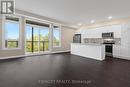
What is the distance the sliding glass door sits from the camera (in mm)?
6658

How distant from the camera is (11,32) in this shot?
17.8ft

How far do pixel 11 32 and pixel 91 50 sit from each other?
5.09 metres

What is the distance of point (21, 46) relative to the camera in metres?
5.74

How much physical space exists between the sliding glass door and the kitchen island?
8.45 ft

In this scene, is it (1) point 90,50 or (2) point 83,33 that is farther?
(2) point 83,33

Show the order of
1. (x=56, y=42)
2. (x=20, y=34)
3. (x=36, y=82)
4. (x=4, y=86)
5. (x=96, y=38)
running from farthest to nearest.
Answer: (x=56, y=42), (x=96, y=38), (x=20, y=34), (x=36, y=82), (x=4, y=86)

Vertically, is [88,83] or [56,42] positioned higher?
[56,42]

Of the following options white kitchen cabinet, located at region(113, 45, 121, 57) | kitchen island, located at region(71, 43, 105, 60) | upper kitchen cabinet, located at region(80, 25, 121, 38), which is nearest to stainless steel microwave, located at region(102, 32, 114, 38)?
upper kitchen cabinet, located at region(80, 25, 121, 38)

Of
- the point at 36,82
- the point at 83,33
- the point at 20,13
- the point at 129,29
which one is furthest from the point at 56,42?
the point at 36,82

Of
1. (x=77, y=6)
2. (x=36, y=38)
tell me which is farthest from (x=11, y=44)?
(x=77, y=6)

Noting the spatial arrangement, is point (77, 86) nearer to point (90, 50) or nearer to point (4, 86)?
point (4, 86)

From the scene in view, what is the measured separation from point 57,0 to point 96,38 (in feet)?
16.9

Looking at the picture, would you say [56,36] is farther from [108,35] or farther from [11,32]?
[108,35]

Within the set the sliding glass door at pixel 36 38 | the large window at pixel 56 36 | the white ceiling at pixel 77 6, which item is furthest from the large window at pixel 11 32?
the large window at pixel 56 36
